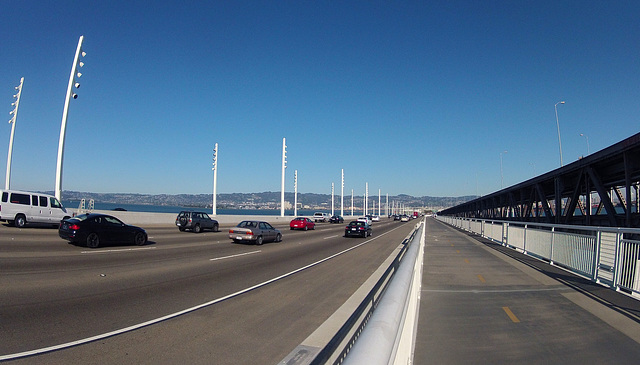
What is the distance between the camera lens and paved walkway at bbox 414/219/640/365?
17.4 feet

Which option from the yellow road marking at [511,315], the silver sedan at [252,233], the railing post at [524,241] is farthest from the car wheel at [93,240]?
the railing post at [524,241]

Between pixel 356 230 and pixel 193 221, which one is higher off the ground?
pixel 193 221

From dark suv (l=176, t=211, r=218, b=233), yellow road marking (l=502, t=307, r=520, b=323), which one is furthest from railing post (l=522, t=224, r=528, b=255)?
dark suv (l=176, t=211, r=218, b=233)

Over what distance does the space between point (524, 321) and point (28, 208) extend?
26.5 meters

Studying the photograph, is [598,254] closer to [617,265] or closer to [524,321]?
[617,265]

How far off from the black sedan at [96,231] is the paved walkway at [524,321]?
1434cm

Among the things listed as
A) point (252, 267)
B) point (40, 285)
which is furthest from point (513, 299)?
point (40, 285)

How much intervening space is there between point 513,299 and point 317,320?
→ 4394 mm

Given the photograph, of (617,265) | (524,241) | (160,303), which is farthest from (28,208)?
(617,265)

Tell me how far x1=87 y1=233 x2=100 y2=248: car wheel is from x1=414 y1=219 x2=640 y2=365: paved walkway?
14.3 metres

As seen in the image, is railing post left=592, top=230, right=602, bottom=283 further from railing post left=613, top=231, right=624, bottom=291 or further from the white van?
the white van

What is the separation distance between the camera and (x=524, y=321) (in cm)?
686

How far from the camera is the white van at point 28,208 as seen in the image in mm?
22219

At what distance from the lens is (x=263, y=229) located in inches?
946
